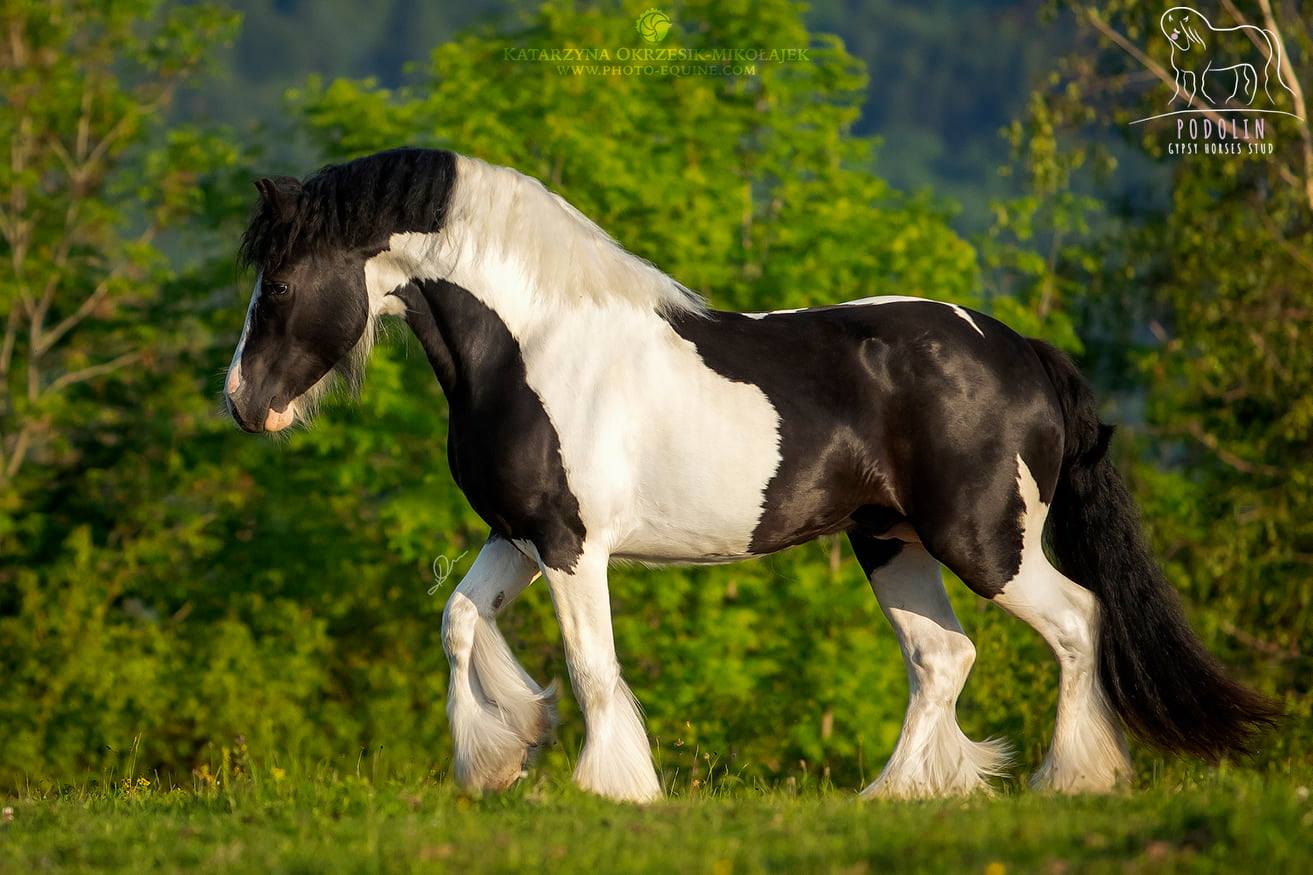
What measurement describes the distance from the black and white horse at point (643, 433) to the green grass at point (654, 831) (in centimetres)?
41

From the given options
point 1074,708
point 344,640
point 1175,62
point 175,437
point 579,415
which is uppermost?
point 1175,62

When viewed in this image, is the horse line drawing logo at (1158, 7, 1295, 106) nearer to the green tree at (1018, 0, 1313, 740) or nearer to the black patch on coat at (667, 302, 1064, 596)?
the green tree at (1018, 0, 1313, 740)

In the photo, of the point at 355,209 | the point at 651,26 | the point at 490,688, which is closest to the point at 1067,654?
the point at 490,688

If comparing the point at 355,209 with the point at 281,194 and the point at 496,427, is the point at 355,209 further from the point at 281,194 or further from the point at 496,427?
the point at 496,427

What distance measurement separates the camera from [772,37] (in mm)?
27750

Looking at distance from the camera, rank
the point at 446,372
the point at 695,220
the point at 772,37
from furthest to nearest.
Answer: the point at 772,37
the point at 695,220
the point at 446,372

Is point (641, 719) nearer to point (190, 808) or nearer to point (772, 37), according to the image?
point (190, 808)

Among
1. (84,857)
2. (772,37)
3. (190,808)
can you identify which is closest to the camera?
(84,857)

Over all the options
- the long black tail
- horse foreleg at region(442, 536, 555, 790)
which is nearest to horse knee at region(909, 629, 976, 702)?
the long black tail

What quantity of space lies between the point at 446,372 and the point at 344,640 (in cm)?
2229

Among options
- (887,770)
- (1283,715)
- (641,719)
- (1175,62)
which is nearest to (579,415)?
(641,719)

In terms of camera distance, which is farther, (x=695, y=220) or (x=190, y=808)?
(x=695, y=220)

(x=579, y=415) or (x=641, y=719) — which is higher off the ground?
(x=579, y=415)

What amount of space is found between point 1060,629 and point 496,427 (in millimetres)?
2585
